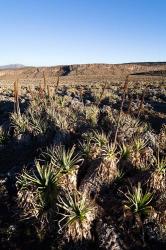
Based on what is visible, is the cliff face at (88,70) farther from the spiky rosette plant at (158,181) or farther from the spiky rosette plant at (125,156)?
the spiky rosette plant at (158,181)

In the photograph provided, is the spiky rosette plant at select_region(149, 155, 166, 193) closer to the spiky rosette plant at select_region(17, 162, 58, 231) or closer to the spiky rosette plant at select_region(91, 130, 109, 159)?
the spiky rosette plant at select_region(91, 130, 109, 159)

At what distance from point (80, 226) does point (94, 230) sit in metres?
0.52

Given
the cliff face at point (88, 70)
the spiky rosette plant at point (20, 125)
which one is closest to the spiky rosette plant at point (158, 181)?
the spiky rosette plant at point (20, 125)

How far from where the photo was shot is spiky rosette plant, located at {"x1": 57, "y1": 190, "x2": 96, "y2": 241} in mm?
10445

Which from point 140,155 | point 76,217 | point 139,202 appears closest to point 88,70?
point 140,155

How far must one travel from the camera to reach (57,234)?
10.8m

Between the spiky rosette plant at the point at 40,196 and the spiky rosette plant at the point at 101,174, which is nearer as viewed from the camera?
the spiky rosette plant at the point at 40,196

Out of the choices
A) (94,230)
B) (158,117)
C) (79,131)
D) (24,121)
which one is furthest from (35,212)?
(158,117)

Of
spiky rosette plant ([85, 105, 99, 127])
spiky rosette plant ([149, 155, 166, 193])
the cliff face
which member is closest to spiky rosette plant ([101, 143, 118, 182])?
spiky rosette plant ([149, 155, 166, 193])

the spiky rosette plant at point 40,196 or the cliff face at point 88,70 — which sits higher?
the spiky rosette plant at point 40,196

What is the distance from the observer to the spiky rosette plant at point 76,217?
10445 millimetres

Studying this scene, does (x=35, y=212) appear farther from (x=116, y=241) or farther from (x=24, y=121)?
(x=24, y=121)

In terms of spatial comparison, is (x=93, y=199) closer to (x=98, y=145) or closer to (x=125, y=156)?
(x=125, y=156)

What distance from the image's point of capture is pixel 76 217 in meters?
10.6
